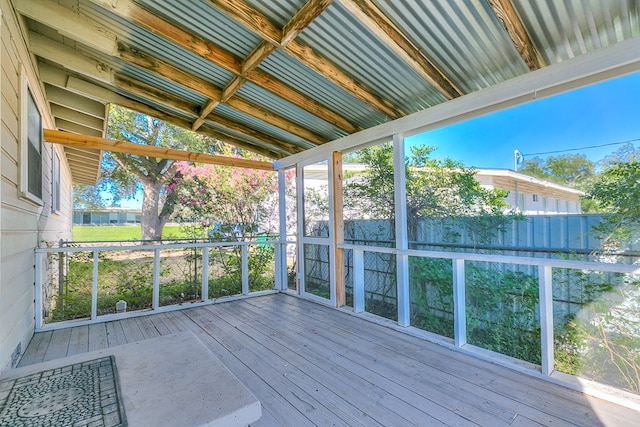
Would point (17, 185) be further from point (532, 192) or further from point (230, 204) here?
point (532, 192)

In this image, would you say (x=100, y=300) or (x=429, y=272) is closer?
(x=429, y=272)

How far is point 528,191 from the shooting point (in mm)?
2799

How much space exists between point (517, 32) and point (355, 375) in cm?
264

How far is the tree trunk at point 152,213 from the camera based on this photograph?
988cm

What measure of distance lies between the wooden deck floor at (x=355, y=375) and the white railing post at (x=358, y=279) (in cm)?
22

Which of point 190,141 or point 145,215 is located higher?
point 190,141

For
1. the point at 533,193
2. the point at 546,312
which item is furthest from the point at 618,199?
the point at 546,312

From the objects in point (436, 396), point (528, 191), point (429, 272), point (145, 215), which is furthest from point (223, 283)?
Answer: point (145, 215)

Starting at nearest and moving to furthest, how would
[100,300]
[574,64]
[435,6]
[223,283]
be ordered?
1. [435,6]
2. [574,64]
3. [100,300]
4. [223,283]

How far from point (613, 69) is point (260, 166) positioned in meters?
4.16

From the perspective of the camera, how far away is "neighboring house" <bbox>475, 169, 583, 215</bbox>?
2543mm

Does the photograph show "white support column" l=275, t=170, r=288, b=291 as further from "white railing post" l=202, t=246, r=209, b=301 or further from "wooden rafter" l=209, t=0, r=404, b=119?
"wooden rafter" l=209, t=0, r=404, b=119

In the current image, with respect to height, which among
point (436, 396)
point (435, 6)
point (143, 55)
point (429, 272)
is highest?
point (143, 55)

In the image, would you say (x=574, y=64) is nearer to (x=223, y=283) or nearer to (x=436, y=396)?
(x=436, y=396)
